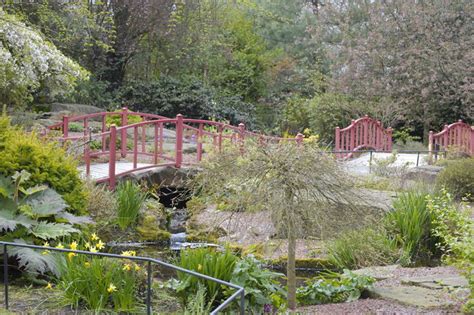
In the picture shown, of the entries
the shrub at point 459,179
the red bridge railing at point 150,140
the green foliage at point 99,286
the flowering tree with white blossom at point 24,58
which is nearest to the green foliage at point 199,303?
the green foliage at point 99,286

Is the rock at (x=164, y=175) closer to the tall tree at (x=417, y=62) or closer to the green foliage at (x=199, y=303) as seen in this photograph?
the green foliage at (x=199, y=303)

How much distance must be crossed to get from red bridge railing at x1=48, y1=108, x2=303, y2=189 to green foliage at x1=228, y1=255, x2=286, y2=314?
4.44 feet

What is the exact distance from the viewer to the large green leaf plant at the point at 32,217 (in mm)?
6777

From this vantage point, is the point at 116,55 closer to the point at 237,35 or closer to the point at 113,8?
the point at 113,8

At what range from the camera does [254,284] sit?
6.04 m

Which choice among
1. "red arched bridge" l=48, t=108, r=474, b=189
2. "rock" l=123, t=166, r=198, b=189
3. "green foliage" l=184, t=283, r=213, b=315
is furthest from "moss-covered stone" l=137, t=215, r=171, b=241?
"green foliage" l=184, t=283, r=213, b=315

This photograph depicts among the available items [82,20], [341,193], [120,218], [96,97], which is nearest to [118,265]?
[341,193]

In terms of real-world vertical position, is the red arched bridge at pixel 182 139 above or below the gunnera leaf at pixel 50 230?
above

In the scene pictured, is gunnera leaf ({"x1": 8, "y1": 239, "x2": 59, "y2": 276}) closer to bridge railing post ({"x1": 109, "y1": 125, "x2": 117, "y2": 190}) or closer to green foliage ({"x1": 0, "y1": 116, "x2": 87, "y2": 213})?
green foliage ({"x1": 0, "y1": 116, "x2": 87, "y2": 213})

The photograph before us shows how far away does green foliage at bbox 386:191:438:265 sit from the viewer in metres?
9.56

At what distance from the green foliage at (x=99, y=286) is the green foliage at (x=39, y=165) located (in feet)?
5.88

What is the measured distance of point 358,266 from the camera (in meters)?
8.98

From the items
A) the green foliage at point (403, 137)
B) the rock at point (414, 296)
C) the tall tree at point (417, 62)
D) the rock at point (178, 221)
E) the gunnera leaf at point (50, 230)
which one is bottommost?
the rock at point (178, 221)

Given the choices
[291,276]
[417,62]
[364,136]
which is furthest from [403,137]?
[291,276]
